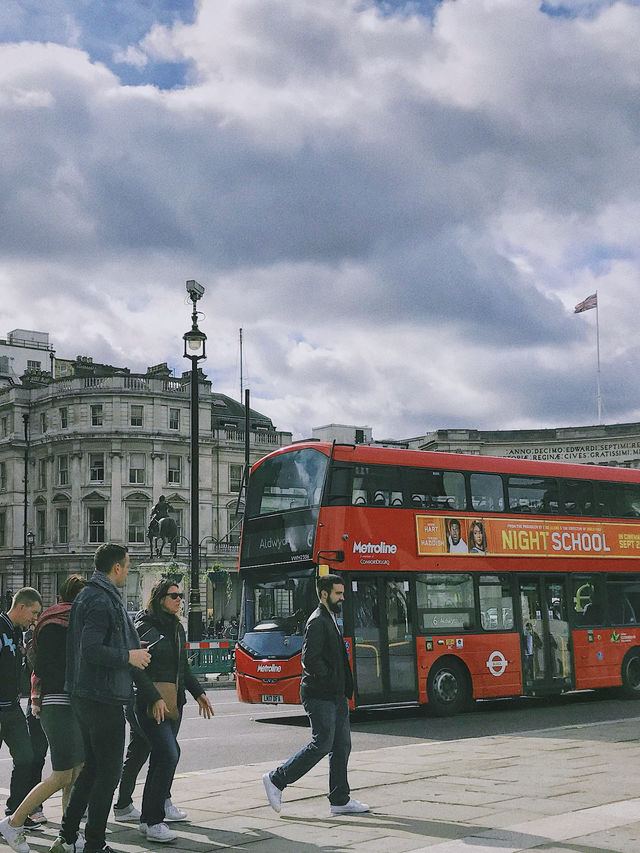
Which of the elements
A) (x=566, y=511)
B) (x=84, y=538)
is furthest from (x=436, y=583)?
(x=84, y=538)

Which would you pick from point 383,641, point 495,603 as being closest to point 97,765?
point 383,641

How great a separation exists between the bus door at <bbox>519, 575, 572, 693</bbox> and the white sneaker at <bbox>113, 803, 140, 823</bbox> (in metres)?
10.7

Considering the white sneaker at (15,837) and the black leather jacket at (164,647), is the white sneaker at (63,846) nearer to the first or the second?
the white sneaker at (15,837)

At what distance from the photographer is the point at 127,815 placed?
813 cm

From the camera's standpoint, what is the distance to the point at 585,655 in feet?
61.4

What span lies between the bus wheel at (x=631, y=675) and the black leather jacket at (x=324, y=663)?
1266 cm

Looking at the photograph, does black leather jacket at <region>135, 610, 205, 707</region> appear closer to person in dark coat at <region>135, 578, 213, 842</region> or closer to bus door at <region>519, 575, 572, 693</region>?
person in dark coat at <region>135, 578, 213, 842</region>

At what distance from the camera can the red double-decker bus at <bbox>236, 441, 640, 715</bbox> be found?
631 inches

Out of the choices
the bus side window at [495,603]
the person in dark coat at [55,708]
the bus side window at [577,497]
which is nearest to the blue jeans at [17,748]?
the person in dark coat at [55,708]

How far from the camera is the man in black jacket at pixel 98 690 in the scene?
21.0ft

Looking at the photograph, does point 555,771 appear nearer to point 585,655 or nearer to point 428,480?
point 428,480

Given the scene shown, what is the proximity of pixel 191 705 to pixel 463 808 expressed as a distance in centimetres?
1339

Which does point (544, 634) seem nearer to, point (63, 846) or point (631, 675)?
point (631, 675)

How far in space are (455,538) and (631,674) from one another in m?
5.05
